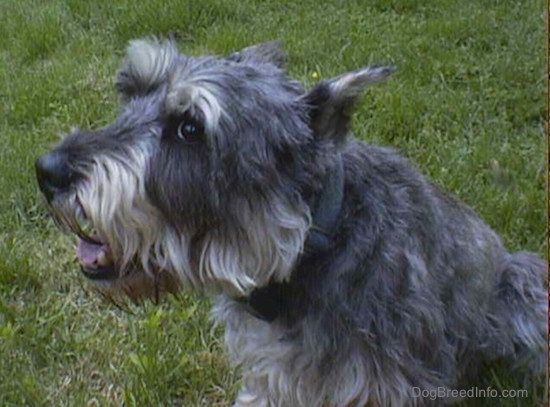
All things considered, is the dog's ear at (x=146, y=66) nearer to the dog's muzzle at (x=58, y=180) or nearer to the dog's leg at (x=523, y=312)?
the dog's muzzle at (x=58, y=180)

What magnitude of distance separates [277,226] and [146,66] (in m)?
0.72

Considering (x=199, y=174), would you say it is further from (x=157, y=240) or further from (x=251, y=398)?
(x=251, y=398)

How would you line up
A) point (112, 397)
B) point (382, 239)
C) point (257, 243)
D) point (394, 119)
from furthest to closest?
point (394, 119) → point (112, 397) → point (382, 239) → point (257, 243)

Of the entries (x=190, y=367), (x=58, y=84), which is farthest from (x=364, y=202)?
(x=58, y=84)

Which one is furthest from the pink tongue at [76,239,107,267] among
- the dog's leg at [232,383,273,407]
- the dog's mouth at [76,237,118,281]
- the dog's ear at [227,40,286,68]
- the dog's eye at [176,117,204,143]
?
the dog's leg at [232,383,273,407]

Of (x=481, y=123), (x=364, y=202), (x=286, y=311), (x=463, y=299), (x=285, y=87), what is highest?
(x=285, y=87)

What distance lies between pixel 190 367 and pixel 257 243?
3.97 feet

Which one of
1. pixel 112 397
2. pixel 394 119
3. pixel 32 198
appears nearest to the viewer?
pixel 112 397

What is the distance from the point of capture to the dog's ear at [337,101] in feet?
10.1

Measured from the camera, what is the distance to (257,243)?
3197 millimetres

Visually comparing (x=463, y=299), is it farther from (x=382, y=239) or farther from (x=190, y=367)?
(x=190, y=367)

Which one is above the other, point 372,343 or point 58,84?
point 372,343

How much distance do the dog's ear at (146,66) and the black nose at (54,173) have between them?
0.42 meters

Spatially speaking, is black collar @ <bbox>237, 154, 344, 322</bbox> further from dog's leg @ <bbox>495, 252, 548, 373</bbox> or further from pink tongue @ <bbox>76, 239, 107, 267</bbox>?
dog's leg @ <bbox>495, 252, 548, 373</bbox>
